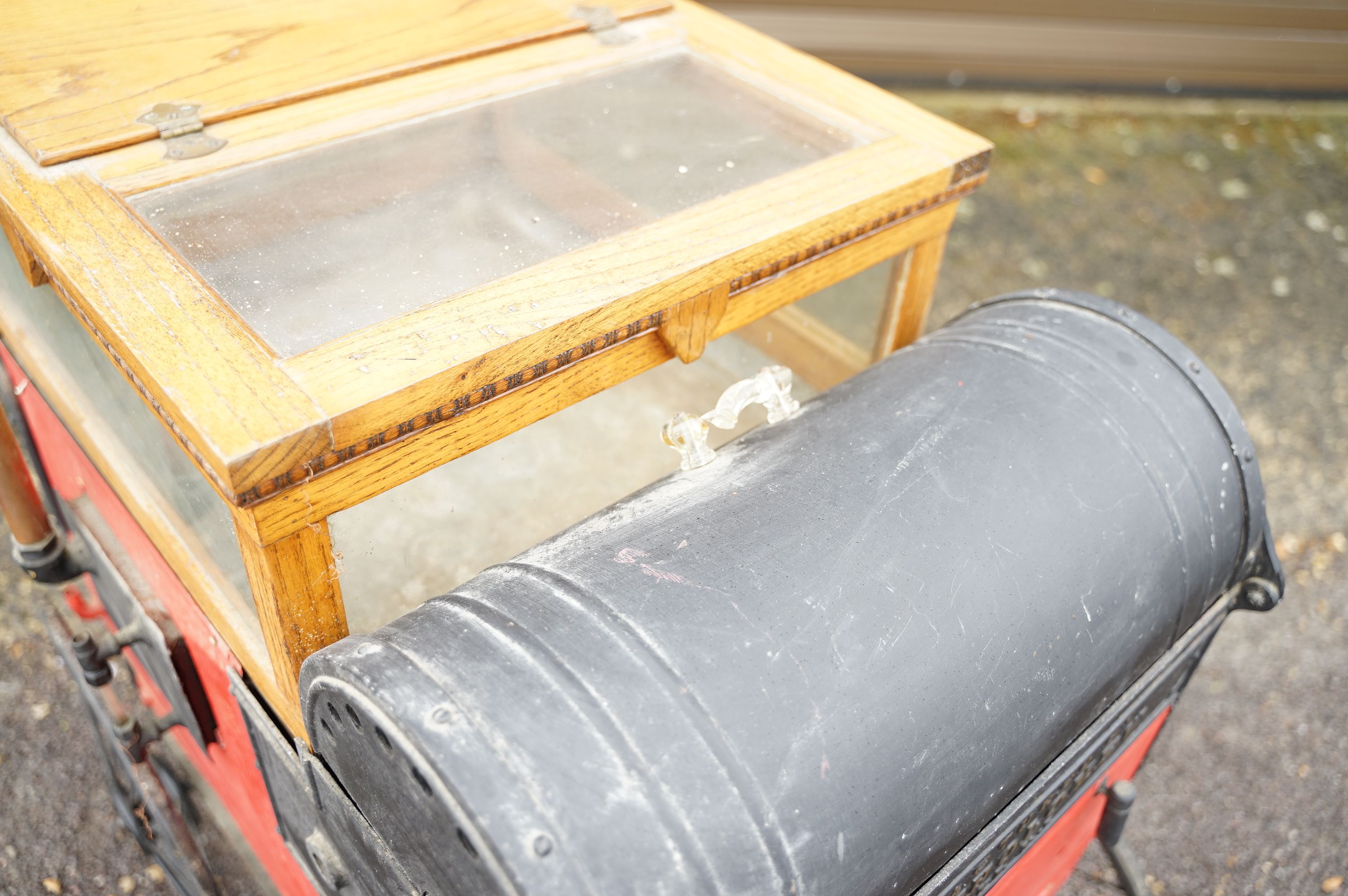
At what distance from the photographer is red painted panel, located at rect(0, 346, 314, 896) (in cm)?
140

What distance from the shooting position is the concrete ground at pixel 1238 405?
215 cm

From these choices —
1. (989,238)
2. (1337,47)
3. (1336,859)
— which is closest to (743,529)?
(1336,859)

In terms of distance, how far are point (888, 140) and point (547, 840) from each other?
3.50ft

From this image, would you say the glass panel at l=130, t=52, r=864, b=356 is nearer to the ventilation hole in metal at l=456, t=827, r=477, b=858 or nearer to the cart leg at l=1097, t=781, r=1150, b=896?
the ventilation hole in metal at l=456, t=827, r=477, b=858

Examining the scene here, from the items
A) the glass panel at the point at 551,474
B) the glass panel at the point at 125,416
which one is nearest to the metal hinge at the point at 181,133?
the glass panel at the point at 125,416

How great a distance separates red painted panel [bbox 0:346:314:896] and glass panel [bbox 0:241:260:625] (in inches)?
5.7

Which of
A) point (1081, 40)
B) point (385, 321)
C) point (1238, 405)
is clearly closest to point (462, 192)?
point (385, 321)

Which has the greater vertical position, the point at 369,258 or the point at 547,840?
the point at 369,258

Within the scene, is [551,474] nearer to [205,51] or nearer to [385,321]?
[385,321]

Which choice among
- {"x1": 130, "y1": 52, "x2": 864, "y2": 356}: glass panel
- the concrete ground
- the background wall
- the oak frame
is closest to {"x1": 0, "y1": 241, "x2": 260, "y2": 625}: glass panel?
the oak frame

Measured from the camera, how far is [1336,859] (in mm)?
2164

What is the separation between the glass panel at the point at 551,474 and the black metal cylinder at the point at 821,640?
1.29 ft

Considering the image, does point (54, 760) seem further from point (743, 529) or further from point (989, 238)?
point (989, 238)

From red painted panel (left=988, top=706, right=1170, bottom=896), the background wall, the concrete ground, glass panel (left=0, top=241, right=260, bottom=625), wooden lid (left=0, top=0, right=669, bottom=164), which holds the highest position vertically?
wooden lid (left=0, top=0, right=669, bottom=164)
